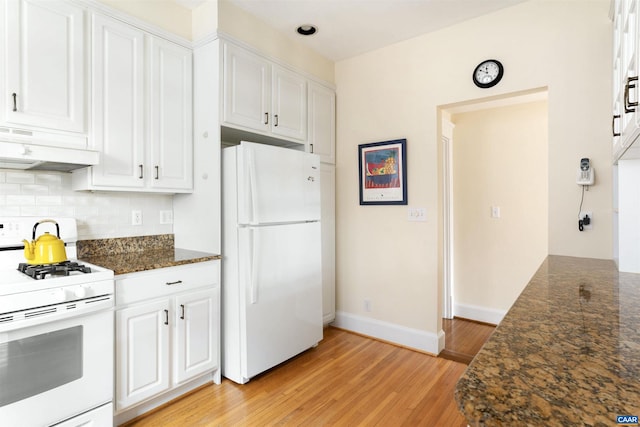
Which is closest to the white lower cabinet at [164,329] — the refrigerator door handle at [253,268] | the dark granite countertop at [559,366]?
the refrigerator door handle at [253,268]

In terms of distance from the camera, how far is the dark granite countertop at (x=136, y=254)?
6.52ft

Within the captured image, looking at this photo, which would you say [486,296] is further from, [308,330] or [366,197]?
[308,330]

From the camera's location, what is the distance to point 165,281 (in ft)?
6.66

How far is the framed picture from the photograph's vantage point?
2.99 m

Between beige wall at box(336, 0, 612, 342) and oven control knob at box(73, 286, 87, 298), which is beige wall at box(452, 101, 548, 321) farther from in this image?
oven control knob at box(73, 286, 87, 298)

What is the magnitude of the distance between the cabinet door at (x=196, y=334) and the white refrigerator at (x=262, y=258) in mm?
123

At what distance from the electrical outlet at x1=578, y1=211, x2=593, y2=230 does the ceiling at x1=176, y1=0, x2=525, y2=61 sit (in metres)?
1.58

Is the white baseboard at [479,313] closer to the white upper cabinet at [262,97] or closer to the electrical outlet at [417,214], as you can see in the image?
the electrical outlet at [417,214]

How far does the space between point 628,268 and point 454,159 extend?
7.70 ft

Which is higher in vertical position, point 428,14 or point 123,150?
point 428,14

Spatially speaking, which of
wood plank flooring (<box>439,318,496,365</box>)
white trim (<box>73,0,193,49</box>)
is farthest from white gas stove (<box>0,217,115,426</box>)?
wood plank flooring (<box>439,318,496,365</box>)

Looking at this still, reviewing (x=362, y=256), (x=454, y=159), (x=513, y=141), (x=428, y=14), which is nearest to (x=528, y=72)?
(x=428, y=14)

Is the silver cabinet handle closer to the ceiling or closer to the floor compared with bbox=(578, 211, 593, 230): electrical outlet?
closer to the ceiling

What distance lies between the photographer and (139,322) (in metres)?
1.91
